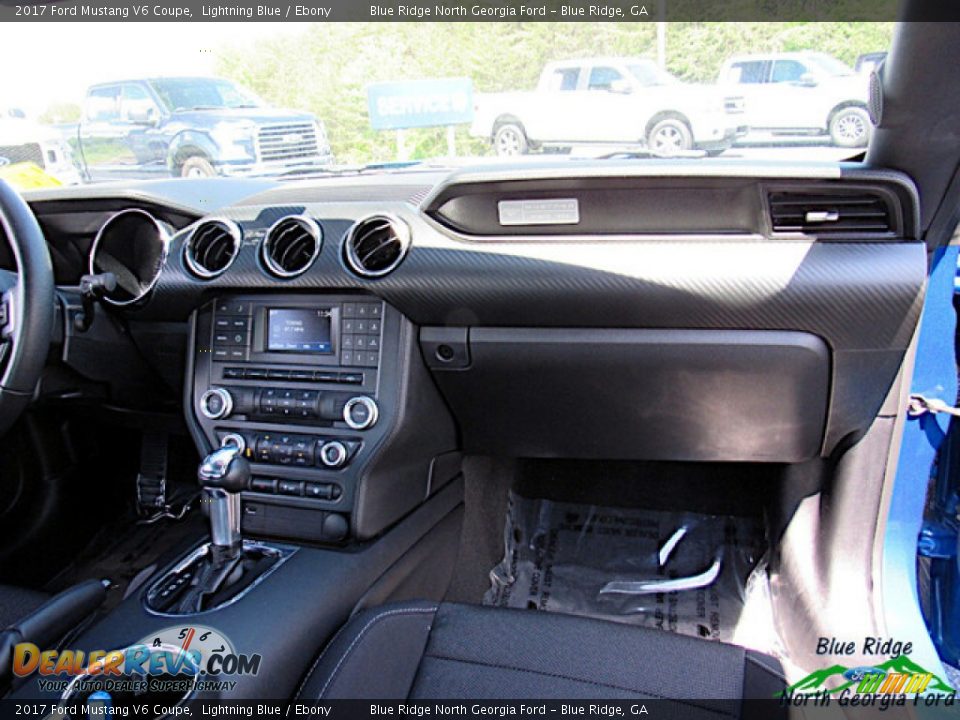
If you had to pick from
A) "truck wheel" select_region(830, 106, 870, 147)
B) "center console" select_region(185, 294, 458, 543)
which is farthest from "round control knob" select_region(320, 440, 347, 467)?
"truck wheel" select_region(830, 106, 870, 147)

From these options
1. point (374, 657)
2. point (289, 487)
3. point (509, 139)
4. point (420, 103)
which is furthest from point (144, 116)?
point (374, 657)

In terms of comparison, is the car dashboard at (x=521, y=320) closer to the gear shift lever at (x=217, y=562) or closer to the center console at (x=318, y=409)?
the center console at (x=318, y=409)

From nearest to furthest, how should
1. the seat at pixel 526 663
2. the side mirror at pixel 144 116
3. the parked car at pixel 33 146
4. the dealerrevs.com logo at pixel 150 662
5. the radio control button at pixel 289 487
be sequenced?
the dealerrevs.com logo at pixel 150 662, the seat at pixel 526 663, the radio control button at pixel 289 487, the parked car at pixel 33 146, the side mirror at pixel 144 116

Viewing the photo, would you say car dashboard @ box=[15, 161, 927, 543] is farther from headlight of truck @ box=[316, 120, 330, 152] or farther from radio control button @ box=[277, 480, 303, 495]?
headlight of truck @ box=[316, 120, 330, 152]

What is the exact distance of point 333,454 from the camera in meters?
1.80

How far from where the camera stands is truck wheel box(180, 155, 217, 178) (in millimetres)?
2746

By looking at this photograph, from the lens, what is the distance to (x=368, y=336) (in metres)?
1.83

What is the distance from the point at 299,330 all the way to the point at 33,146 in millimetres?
1999

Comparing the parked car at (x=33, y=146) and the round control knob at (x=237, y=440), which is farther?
the parked car at (x=33, y=146)

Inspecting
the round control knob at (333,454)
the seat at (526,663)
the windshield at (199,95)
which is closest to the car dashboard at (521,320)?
the round control knob at (333,454)

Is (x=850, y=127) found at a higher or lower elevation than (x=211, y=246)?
higher

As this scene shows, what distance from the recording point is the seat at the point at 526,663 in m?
1.40

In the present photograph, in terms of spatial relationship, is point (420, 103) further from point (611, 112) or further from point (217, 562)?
point (217, 562)

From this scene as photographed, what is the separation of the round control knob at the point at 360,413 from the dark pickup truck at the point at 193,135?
1.10 metres
